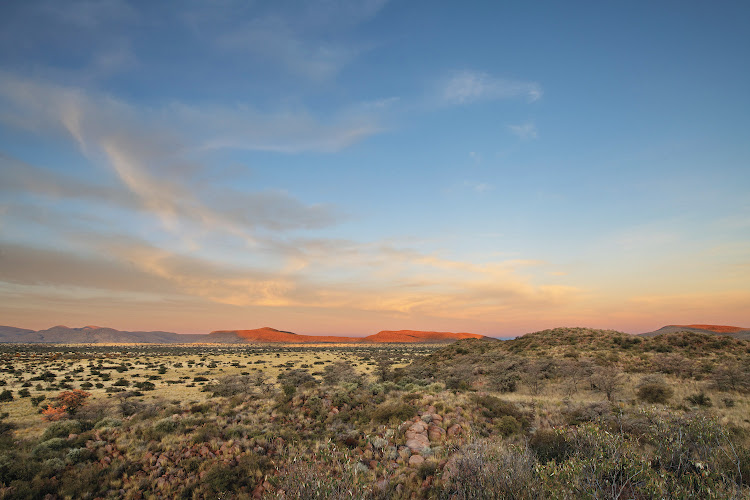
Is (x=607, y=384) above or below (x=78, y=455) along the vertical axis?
above

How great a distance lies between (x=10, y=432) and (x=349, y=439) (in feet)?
53.0

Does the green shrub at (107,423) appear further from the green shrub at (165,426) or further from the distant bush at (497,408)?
the distant bush at (497,408)

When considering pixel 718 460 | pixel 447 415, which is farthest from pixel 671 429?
pixel 447 415

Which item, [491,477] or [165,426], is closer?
[491,477]

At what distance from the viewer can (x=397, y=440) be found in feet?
48.1

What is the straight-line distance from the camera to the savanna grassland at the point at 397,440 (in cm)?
843

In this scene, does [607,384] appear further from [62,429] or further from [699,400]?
[62,429]

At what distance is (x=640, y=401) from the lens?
19906mm

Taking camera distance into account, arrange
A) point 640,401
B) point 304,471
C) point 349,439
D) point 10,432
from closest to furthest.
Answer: point 304,471, point 349,439, point 10,432, point 640,401

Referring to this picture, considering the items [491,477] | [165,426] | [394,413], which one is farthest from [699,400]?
[165,426]

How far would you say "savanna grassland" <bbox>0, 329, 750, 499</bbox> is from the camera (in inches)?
332

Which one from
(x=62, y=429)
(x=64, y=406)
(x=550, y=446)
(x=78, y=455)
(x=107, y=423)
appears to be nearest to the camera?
(x=550, y=446)

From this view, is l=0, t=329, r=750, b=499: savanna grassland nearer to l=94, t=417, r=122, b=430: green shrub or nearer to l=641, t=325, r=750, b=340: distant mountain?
l=94, t=417, r=122, b=430: green shrub

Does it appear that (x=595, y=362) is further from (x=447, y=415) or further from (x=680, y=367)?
(x=447, y=415)
